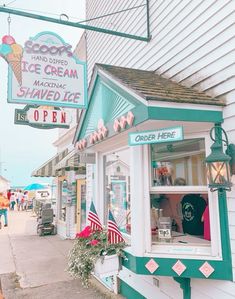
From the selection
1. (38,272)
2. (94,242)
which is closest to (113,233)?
(94,242)

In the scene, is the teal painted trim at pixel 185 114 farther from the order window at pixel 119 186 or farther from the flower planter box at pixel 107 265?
the flower planter box at pixel 107 265

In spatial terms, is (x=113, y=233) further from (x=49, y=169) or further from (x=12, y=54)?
(x=49, y=169)

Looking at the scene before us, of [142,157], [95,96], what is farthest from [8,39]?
[142,157]

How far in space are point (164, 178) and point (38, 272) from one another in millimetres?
4617

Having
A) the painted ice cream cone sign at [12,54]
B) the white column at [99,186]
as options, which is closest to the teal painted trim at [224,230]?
the white column at [99,186]

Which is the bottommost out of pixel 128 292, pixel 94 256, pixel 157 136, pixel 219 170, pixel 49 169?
pixel 128 292

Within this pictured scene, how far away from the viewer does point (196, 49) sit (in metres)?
3.54

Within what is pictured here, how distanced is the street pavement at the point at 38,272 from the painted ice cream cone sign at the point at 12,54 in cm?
387

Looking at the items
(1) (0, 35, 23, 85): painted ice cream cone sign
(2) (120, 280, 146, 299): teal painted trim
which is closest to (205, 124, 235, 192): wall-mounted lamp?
(2) (120, 280, 146, 299): teal painted trim

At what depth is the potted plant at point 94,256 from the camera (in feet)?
11.8

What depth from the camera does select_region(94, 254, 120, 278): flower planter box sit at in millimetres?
3559

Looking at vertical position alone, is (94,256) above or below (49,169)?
below

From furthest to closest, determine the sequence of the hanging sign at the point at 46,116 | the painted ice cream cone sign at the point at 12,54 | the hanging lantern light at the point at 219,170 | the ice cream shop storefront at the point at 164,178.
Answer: the hanging sign at the point at 46,116
the painted ice cream cone sign at the point at 12,54
the ice cream shop storefront at the point at 164,178
the hanging lantern light at the point at 219,170

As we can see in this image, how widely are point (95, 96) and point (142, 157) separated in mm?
1484
